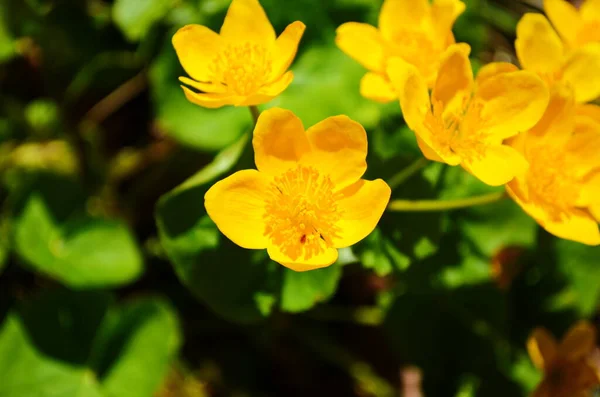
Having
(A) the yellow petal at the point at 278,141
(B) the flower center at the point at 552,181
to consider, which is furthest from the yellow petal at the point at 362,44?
(B) the flower center at the point at 552,181

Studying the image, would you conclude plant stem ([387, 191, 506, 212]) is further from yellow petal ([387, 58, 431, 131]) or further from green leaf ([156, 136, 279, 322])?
green leaf ([156, 136, 279, 322])

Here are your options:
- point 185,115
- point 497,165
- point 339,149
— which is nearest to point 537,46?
point 497,165

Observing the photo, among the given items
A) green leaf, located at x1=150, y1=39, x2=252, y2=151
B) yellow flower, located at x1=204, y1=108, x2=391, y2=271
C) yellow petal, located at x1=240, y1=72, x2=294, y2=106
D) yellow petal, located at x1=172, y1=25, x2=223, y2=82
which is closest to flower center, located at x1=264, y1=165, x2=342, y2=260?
yellow flower, located at x1=204, y1=108, x2=391, y2=271

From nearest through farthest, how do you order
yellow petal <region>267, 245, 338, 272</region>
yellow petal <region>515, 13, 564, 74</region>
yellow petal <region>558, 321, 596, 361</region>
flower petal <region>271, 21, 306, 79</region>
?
yellow petal <region>267, 245, 338, 272</region> < flower petal <region>271, 21, 306, 79</region> < yellow petal <region>515, 13, 564, 74</region> < yellow petal <region>558, 321, 596, 361</region>

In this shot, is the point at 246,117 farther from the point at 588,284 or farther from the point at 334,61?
the point at 588,284

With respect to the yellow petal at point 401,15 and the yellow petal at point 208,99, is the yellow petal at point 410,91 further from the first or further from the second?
the yellow petal at point 208,99

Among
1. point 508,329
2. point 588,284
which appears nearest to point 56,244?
point 508,329

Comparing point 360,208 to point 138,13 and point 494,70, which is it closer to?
point 494,70
